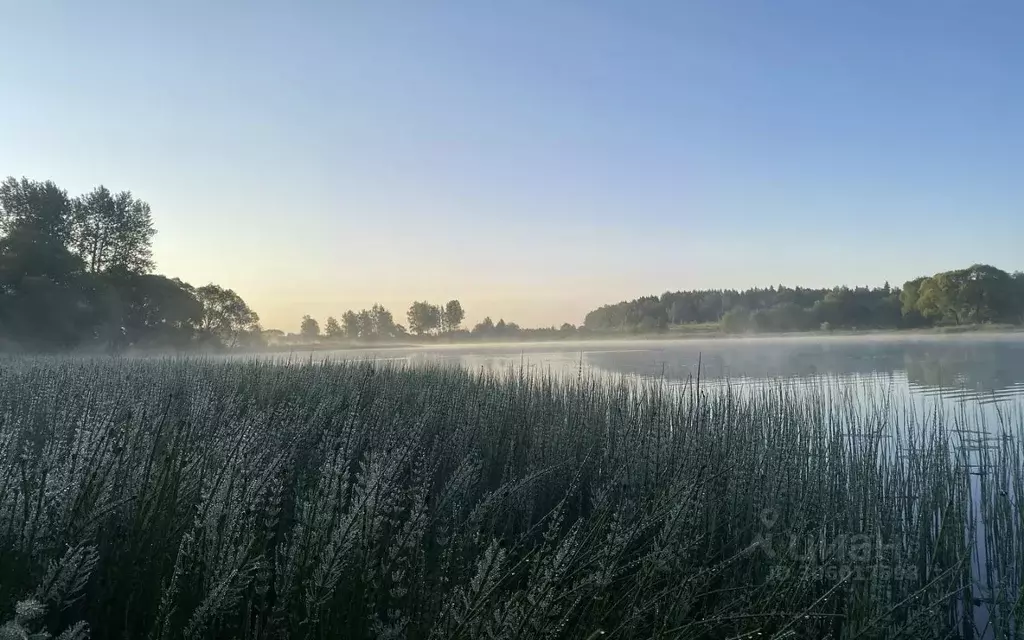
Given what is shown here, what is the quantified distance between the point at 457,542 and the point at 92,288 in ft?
92.7

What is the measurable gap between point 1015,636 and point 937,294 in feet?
131

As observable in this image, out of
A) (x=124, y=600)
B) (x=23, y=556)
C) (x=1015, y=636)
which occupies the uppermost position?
(x=23, y=556)

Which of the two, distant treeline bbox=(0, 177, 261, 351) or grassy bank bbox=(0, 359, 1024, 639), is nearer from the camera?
grassy bank bbox=(0, 359, 1024, 639)

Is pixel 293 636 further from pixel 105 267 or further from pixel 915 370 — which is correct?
pixel 105 267

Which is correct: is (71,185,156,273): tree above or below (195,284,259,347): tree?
above

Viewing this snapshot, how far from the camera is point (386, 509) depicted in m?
2.12

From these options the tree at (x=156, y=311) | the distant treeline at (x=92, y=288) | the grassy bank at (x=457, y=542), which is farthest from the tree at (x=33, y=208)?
the grassy bank at (x=457, y=542)

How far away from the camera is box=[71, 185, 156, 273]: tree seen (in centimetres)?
2861

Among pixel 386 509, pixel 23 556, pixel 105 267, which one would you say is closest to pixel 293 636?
pixel 386 509

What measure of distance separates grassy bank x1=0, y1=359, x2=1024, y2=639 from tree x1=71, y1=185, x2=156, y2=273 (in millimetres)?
29302

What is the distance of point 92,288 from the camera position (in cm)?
2452
